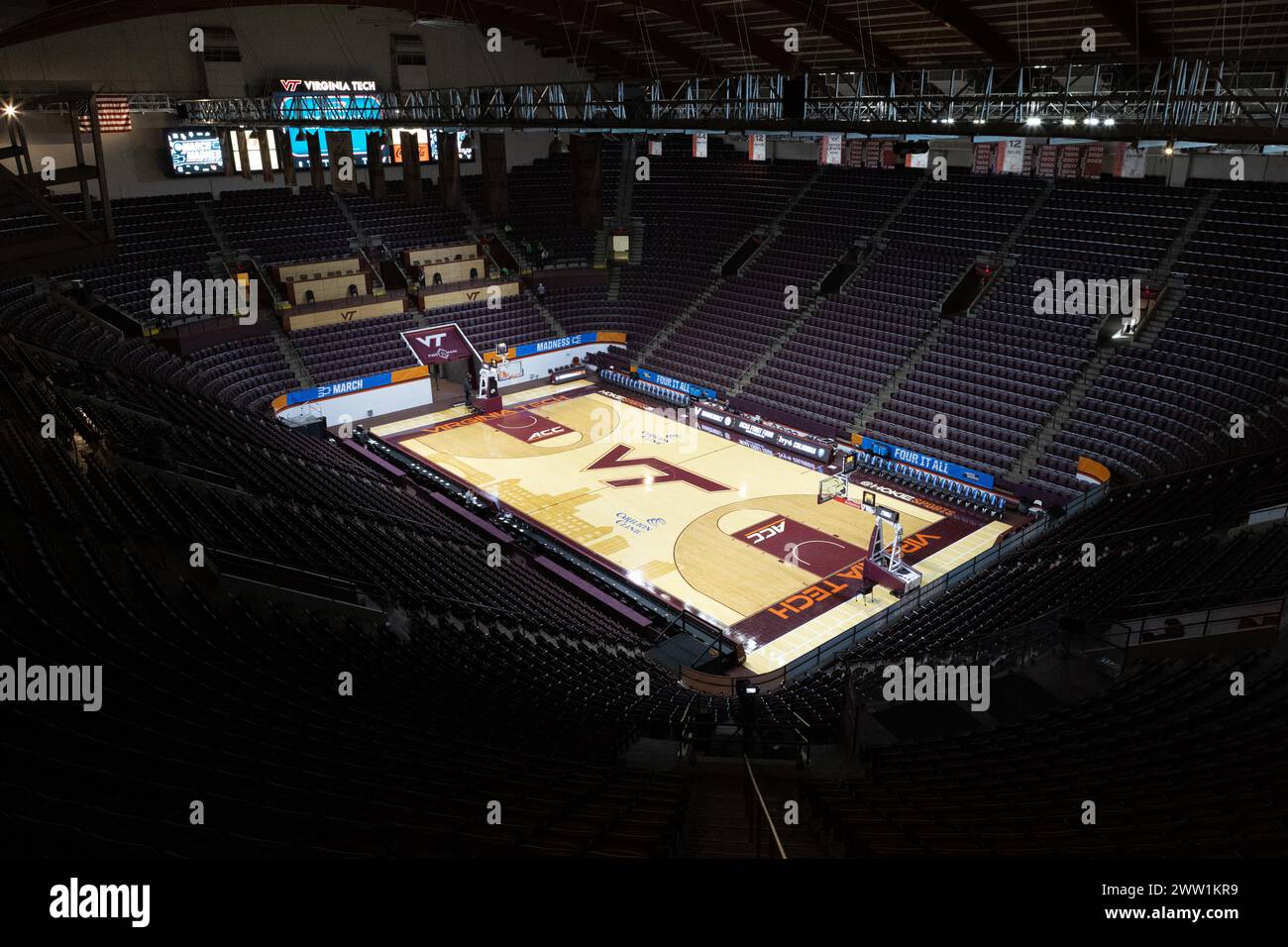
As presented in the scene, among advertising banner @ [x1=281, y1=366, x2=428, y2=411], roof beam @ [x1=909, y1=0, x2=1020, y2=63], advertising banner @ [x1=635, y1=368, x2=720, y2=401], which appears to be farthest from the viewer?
advertising banner @ [x1=635, y1=368, x2=720, y2=401]

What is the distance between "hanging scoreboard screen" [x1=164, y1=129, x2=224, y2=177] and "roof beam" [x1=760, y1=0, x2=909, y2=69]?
2090 centimetres

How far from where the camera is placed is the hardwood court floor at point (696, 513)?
18.8 metres

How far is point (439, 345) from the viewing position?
32688 millimetres

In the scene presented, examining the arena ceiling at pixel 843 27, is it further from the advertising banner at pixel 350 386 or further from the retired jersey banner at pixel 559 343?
the advertising banner at pixel 350 386

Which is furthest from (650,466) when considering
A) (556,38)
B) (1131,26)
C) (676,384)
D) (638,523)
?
(556,38)

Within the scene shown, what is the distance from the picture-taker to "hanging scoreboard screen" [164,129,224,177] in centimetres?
3122

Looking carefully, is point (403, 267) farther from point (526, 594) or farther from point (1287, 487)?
point (1287, 487)

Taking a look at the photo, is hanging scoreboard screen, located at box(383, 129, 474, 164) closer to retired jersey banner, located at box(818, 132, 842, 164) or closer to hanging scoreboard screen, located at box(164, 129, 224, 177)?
hanging scoreboard screen, located at box(164, 129, 224, 177)

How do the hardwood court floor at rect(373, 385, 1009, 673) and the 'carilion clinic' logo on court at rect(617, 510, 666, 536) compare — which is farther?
the 'carilion clinic' logo on court at rect(617, 510, 666, 536)

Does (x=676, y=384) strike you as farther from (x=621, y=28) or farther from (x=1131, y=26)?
(x=1131, y=26)

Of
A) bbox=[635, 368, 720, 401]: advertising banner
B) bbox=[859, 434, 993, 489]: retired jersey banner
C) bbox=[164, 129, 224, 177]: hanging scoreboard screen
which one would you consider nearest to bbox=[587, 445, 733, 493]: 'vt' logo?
bbox=[635, 368, 720, 401]: advertising banner

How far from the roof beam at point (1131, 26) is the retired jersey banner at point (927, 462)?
1069 cm
